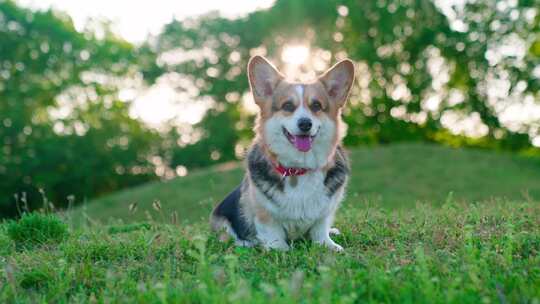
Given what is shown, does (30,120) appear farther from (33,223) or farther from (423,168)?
(33,223)

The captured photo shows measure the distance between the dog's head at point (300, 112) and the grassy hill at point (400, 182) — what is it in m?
8.31

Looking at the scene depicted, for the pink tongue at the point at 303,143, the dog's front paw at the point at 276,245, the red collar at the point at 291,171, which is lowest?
the dog's front paw at the point at 276,245

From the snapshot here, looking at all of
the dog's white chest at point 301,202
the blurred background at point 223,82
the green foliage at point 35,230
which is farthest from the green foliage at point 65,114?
the dog's white chest at point 301,202

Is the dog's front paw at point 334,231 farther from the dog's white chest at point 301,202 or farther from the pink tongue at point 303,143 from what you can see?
the pink tongue at point 303,143

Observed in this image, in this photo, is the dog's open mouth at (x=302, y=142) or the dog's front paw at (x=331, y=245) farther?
the dog's open mouth at (x=302, y=142)

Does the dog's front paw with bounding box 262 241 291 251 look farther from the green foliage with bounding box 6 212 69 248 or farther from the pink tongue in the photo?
the green foliage with bounding box 6 212 69 248

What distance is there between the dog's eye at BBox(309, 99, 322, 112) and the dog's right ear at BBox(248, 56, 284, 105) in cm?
39

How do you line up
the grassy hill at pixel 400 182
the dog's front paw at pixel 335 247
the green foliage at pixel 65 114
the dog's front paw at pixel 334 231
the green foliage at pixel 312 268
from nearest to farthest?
the green foliage at pixel 312 268, the dog's front paw at pixel 335 247, the dog's front paw at pixel 334 231, the grassy hill at pixel 400 182, the green foliage at pixel 65 114

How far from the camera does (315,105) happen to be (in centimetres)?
470

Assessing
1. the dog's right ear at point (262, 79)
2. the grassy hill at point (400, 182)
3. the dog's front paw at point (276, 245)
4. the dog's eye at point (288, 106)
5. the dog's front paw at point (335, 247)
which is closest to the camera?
the dog's front paw at point (335, 247)

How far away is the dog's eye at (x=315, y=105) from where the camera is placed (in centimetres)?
469

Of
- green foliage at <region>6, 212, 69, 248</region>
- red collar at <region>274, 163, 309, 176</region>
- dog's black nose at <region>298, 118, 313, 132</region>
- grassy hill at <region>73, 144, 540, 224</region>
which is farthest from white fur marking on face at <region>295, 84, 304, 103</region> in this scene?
grassy hill at <region>73, 144, 540, 224</region>

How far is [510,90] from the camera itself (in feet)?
76.3

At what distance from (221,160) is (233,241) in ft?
69.4
